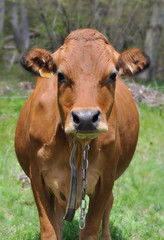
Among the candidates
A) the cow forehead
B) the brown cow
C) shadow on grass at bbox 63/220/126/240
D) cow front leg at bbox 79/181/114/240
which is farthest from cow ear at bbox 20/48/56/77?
shadow on grass at bbox 63/220/126/240

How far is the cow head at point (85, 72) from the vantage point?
2.93m

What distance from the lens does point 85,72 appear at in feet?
10.5

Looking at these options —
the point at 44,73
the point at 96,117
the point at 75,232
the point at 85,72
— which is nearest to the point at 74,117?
the point at 96,117

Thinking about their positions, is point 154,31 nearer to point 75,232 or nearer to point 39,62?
point 75,232

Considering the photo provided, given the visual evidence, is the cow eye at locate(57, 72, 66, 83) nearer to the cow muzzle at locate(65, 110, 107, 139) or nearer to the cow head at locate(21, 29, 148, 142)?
the cow head at locate(21, 29, 148, 142)

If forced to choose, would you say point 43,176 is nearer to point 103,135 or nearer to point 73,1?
point 103,135

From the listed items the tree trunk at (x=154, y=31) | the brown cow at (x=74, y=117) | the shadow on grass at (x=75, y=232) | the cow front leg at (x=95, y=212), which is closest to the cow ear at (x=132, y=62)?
the brown cow at (x=74, y=117)

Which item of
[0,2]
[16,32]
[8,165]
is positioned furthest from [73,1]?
[8,165]

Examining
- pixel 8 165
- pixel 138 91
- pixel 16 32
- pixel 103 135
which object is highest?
pixel 103 135

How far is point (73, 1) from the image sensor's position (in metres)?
18.9

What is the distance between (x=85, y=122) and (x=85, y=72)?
0.51m

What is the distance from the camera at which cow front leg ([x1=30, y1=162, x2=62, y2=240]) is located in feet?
12.7

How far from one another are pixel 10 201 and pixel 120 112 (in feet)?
7.59

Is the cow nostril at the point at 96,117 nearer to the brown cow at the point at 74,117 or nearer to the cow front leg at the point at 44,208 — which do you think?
the brown cow at the point at 74,117
